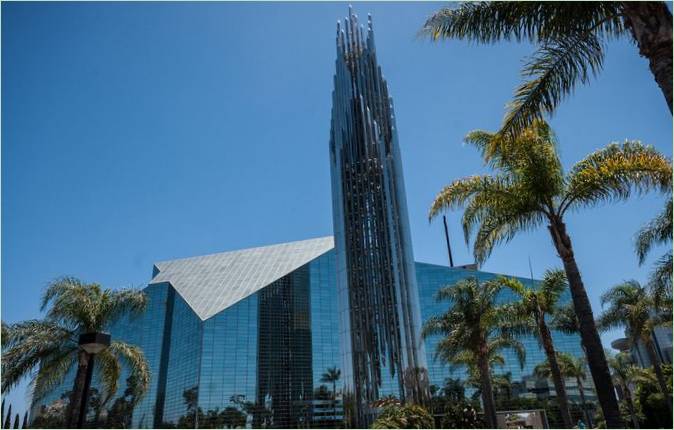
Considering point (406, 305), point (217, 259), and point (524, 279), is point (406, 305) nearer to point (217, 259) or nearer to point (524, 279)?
point (217, 259)

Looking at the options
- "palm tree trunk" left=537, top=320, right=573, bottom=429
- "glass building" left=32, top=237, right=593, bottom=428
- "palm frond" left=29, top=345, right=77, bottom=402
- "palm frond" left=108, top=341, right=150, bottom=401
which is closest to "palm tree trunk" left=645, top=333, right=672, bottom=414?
"palm tree trunk" left=537, top=320, right=573, bottom=429

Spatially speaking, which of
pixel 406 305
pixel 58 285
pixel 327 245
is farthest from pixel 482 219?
pixel 327 245

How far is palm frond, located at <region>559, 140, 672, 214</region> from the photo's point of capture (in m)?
9.73

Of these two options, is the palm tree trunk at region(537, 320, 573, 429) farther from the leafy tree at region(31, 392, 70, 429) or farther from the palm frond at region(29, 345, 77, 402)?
the leafy tree at region(31, 392, 70, 429)

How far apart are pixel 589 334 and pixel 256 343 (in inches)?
2013

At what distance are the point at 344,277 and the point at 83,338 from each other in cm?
2100

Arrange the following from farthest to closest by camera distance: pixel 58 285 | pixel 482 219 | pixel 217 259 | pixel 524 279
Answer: pixel 524 279 → pixel 217 259 → pixel 58 285 → pixel 482 219

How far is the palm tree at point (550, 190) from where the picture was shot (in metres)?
9.93

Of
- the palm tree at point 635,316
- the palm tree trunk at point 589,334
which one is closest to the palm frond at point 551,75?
the palm tree trunk at point 589,334

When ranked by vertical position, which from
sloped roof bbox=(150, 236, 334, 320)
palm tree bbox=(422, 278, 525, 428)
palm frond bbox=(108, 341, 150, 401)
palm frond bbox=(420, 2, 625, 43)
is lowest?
palm frond bbox=(108, 341, 150, 401)

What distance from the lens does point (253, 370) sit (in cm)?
5581

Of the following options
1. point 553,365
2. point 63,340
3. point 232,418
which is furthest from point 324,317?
point 63,340

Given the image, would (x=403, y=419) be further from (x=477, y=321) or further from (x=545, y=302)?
(x=477, y=321)

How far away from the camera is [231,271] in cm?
6519
